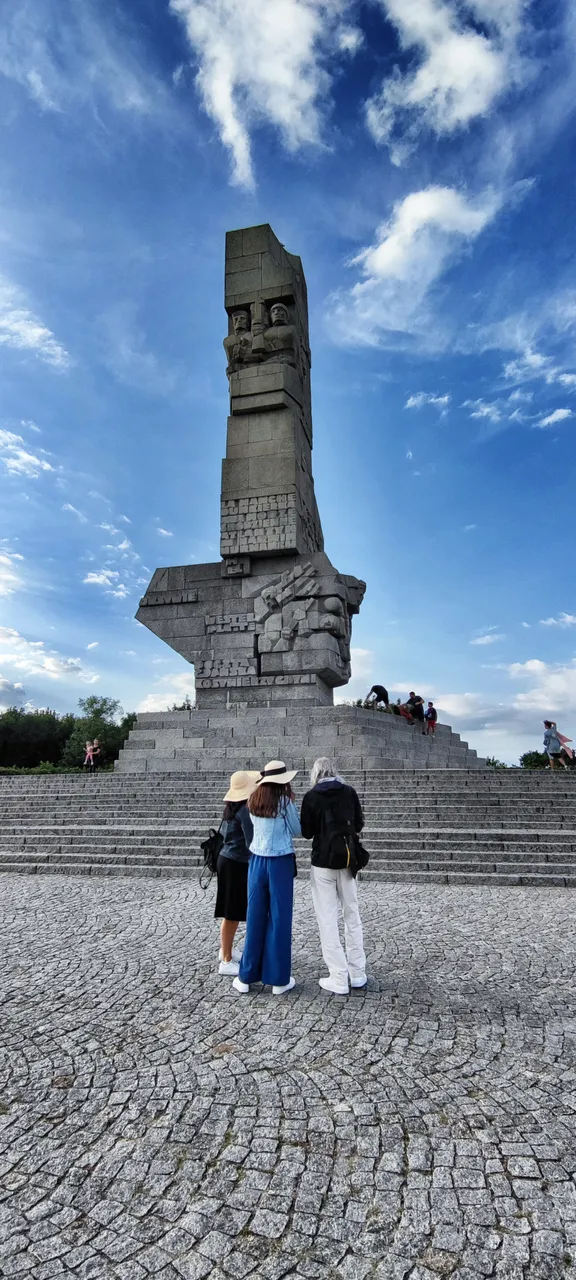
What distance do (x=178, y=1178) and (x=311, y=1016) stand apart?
1525 millimetres

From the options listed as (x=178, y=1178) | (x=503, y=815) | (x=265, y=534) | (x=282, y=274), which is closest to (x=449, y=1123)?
(x=178, y=1178)

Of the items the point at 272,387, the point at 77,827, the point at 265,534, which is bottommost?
the point at 77,827

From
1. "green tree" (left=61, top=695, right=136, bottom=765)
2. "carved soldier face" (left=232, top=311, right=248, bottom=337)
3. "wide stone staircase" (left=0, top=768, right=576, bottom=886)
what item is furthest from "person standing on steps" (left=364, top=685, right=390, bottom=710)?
"green tree" (left=61, top=695, right=136, bottom=765)

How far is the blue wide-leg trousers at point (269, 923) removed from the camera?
4.25 meters

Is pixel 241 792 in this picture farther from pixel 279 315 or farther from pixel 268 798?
pixel 279 315

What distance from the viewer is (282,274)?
20.2 metres

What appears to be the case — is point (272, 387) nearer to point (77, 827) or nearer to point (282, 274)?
point (282, 274)

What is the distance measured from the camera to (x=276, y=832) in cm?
441

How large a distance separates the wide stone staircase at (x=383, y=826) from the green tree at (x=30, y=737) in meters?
31.3

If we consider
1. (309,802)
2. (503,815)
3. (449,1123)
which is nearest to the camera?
(449,1123)

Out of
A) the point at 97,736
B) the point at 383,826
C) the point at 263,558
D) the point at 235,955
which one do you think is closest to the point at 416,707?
the point at 263,558

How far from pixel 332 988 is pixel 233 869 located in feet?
3.15

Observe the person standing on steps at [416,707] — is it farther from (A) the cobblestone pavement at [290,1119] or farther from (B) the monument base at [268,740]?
(A) the cobblestone pavement at [290,1119]

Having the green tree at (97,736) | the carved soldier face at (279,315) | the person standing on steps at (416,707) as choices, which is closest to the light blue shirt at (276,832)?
A: the person standing on steps at (416,707)
